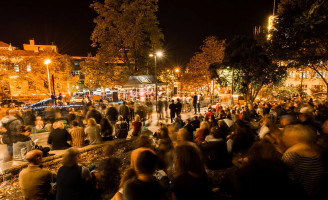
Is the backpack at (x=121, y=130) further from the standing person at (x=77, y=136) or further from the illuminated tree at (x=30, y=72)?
the illuminated tree at (x=30, y=72)

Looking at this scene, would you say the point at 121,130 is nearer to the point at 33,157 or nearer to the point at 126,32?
the point at 33,157

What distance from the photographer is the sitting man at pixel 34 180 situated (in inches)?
128

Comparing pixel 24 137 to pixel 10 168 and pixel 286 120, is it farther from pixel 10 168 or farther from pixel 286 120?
pixel 286 120

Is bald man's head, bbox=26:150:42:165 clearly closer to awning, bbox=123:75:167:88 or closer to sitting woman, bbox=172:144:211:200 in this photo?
sitting woman, bbox=172:144:211:200

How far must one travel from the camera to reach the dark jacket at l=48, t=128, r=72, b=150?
6324 mm

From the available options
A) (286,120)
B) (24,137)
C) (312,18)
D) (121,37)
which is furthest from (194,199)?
(121,37)

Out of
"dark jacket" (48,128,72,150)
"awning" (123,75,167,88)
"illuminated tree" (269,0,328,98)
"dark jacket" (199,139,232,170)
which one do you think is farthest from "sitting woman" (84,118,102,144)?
"illuminated tree" (269,0,328,98)

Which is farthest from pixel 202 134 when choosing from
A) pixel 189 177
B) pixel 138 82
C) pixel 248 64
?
pixel 248 64

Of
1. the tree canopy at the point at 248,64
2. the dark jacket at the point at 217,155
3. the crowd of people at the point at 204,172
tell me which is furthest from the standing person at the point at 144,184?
the tree canopy at the point at 248,64

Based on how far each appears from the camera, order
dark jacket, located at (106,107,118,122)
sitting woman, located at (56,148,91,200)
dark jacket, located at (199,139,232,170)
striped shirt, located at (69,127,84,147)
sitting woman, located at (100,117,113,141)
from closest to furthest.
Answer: sitting woman, located at (56,148,91,200)
dark jacket, located at (199,139,232,170)
striped shirt, located at (69,127,84,147)
sitting woman, located at (100,117,113,141)
dark jacket, located at (106,107,118,122)

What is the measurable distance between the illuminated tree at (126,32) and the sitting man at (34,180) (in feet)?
55.3

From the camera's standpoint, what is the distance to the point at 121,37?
761 inches

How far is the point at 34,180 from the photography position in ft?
10.7

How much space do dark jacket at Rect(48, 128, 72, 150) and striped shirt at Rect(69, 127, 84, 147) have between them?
197mm
